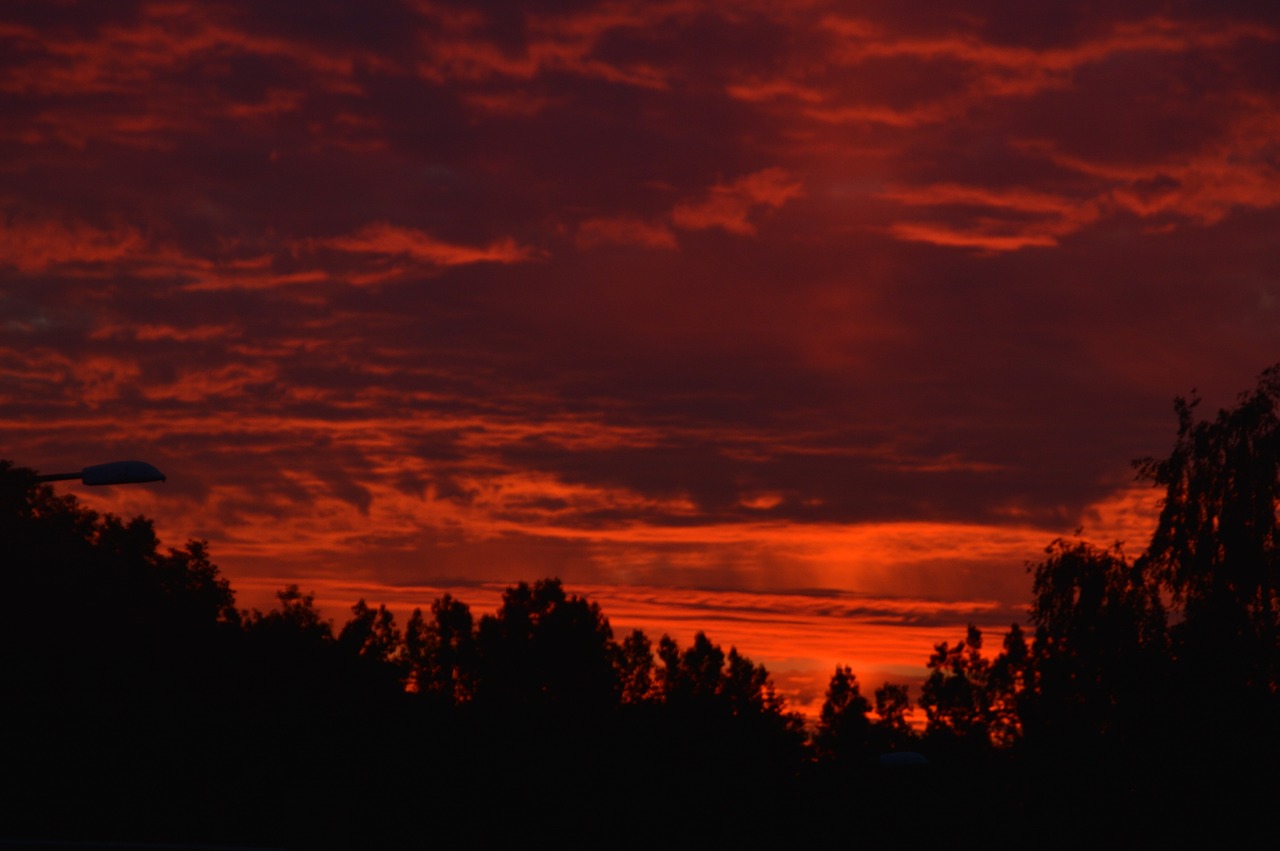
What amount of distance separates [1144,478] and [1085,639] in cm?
522

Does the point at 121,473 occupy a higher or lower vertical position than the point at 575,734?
higher

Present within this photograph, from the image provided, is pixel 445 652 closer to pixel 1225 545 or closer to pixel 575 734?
pixel 575 734

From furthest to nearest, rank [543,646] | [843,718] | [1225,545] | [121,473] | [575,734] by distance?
[843,718], [543,646], [575,734], [1225,545], [121,473]

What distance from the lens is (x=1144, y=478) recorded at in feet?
164

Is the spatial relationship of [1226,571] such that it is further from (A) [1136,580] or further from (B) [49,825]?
(B) [49,825]

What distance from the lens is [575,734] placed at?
225 feet

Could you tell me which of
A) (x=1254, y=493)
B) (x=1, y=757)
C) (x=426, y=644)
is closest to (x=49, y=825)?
(x=1, y=757)

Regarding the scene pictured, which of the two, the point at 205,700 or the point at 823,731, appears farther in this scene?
the point at 823,731

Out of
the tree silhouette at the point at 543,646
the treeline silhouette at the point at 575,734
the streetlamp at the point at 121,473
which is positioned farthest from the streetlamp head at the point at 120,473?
the tree silhouette at the point at 543,646

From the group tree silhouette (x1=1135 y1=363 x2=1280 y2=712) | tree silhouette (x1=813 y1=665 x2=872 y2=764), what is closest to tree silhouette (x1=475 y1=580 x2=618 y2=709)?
tree silhouette (x1=813 y1=665 x2=872 y2=764)

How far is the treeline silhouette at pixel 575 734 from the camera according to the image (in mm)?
43281

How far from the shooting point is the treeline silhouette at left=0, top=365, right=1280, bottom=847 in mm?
43281

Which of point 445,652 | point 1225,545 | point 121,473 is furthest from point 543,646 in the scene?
point 121,473

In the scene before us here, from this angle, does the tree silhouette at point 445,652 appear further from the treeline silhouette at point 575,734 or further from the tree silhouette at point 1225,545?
the tree silhouette at point 1225,545
